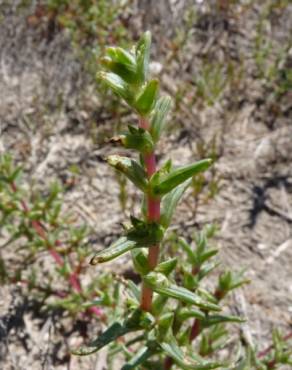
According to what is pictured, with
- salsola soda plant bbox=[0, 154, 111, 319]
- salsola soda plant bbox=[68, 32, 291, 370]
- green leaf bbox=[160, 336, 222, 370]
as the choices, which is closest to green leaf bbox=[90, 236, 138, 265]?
salsola soda plant bbox=[68, 32, 291, 370]

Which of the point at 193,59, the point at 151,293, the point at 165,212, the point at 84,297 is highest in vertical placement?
the point at 193,59

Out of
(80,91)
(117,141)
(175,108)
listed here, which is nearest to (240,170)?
(175,108)

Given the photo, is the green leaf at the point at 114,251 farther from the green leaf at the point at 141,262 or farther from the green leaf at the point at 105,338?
the green leaf at the point at 105,338

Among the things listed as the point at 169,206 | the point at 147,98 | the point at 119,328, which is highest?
the point at 147,98

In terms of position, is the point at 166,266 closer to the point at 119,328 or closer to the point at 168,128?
the point at 119,328

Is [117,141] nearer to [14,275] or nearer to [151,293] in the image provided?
[151,293]

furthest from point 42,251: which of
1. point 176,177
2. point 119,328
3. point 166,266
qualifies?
point 176,177
